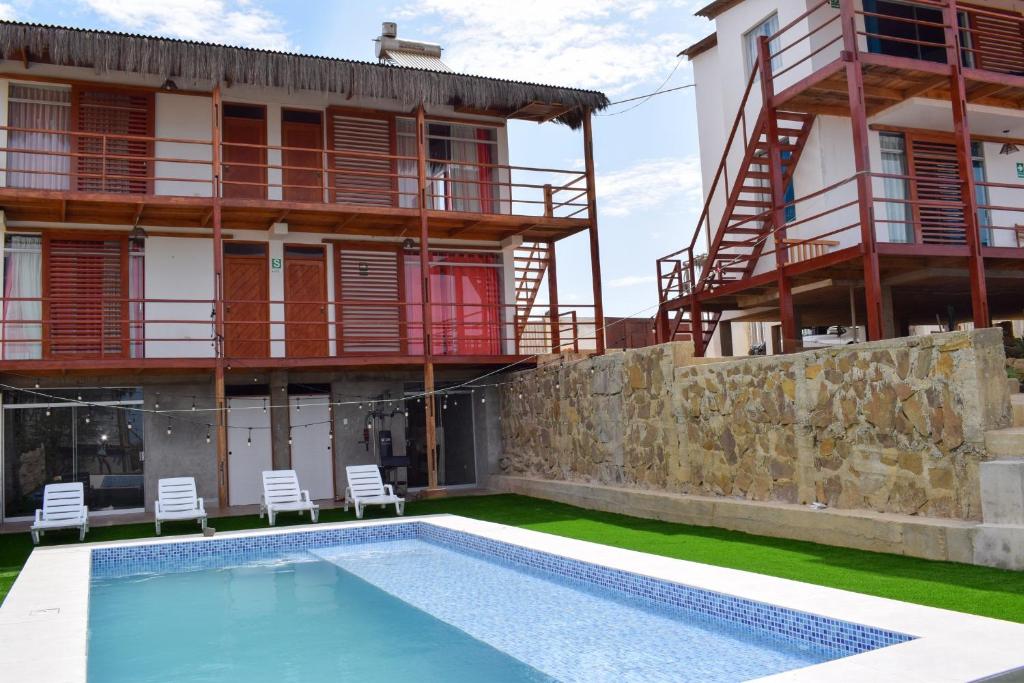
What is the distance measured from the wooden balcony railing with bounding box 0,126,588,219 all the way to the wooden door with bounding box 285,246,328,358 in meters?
1.05

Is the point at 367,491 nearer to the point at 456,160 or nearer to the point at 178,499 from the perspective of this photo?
the point at 178,499

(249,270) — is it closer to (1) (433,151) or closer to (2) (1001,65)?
(1) (433,151)

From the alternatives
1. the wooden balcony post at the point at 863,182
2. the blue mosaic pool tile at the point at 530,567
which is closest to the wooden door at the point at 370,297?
the blue mosaic pool tile at the point at 530,567

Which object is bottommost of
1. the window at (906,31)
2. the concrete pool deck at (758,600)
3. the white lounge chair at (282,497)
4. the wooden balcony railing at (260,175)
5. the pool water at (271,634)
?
the pool water at (271,634)

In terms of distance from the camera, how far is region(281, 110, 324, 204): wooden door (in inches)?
625

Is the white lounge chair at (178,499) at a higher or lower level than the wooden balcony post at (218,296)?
lower

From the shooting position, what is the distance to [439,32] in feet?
65.0

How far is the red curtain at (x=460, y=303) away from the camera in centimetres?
1648

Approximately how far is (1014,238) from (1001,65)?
3140mm

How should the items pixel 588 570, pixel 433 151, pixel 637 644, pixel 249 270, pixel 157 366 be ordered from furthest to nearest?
pixel 433 151, pixel 249 270, pixel 157 366, pixel 588 570, pixel 637 644

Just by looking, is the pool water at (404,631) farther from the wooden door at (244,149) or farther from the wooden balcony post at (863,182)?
the wooden door at (244,149)

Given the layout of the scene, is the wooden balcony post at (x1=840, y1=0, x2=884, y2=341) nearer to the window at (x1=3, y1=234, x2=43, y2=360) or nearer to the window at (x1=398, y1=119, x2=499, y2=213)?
the window at (x1=398, y1=119, x2=499, y2=213)

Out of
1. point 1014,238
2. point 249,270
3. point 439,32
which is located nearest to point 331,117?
point 249,270

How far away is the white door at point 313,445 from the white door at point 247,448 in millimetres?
505
